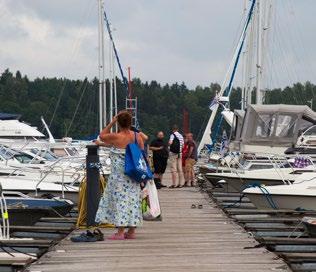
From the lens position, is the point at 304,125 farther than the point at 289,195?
Yes

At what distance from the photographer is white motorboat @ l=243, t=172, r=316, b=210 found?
57.3ft

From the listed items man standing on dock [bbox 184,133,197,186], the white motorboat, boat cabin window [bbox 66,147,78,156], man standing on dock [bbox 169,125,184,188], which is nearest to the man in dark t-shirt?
man standing on dock [bbox 169,125,184,188]

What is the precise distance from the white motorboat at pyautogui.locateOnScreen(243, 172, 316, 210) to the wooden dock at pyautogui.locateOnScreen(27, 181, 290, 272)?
2953 millimetres

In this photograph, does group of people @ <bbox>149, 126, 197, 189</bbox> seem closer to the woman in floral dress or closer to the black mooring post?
the black mooring post

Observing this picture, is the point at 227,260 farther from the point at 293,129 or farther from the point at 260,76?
the point at 260,76

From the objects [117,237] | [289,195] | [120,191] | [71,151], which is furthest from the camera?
[71,151]

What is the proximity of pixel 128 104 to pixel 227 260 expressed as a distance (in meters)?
47.9

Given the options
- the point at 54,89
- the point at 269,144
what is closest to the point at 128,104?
the point at 269,144

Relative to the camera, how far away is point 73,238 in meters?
12.3

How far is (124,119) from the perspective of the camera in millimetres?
11992

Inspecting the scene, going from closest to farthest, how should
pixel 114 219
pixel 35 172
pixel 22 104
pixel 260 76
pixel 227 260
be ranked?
pixel 227 260 → pixel 114 219 → pixel 35 172 → pixel 260 76 → pixel 22 104

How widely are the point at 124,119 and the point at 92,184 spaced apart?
145 centimetres

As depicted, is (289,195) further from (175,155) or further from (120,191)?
(175,155)

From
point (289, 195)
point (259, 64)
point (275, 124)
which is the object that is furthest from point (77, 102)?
point (289, 195)
